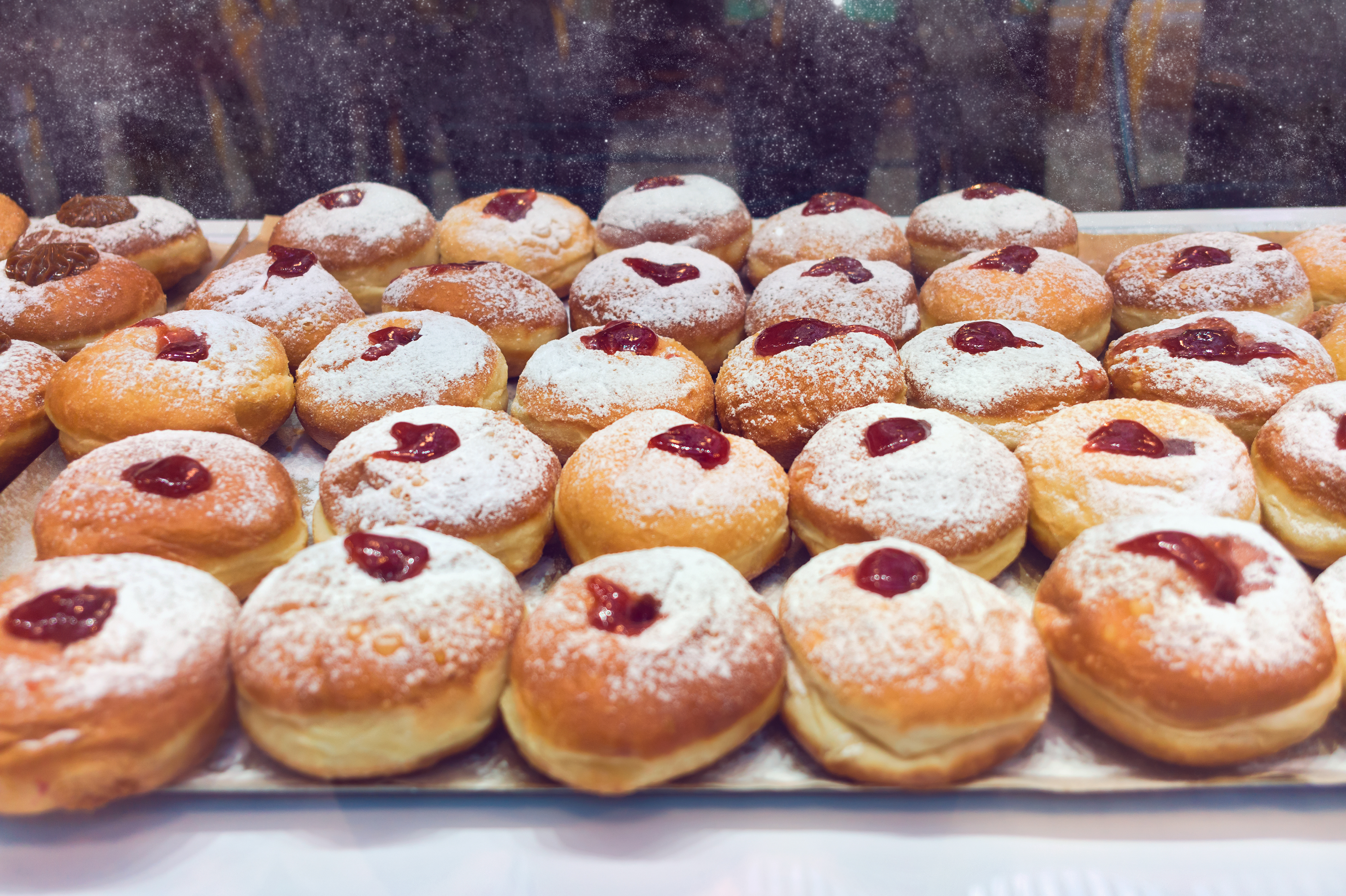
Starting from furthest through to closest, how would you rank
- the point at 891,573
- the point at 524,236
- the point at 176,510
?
the point at 524,236
the point at 176,510
the point at 891,573

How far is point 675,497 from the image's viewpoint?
2.12 metres

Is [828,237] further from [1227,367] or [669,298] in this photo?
[1227,367]

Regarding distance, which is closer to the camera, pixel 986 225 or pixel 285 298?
pixel 285 298

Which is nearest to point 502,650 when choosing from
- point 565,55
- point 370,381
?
point 370,381

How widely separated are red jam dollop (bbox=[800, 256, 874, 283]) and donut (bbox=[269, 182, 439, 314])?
5.43 ft

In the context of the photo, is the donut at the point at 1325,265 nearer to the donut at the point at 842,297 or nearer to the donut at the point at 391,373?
the donut at the point at 842,297

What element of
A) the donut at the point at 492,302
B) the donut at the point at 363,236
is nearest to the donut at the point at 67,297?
the donut at the point at 363,236

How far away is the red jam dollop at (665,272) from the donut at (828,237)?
49 centimetres

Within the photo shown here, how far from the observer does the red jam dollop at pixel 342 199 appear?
356 cm

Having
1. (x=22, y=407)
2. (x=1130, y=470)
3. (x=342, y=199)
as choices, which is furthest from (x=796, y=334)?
(x=22, y=407)

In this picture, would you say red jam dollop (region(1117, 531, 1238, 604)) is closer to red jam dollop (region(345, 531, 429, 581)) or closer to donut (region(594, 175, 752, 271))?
red jam dollop (region(345, 531, 429, 581))

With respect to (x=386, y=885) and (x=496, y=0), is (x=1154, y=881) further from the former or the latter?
(x=496, y=0)

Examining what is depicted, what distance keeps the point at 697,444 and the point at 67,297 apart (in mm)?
2412

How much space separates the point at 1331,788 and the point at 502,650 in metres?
1.67
